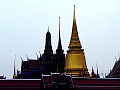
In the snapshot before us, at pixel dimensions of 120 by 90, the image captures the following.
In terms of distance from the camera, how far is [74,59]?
1640 inches

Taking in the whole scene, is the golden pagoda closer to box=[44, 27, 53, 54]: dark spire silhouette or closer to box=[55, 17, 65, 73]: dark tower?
box=[55, 17, 65, 73]: dark tower

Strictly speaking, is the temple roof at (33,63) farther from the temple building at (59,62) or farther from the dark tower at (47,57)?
the dark tower at (47,57)

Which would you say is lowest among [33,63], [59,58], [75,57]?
[75,57]

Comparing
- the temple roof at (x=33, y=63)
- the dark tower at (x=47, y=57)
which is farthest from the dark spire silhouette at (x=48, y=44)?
the temple roof at (x=33, y=63)

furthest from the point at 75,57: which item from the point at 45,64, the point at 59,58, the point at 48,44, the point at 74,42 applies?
the point at 48,44

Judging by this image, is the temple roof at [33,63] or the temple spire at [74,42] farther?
the temple roof at [33,63]

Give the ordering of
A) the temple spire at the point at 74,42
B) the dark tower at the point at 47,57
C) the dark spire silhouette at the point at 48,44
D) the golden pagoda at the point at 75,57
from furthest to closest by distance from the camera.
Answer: the dark spire silhouette at the point at 48,44, the dark tower at the point at 47,57, the temple spire at the point at 74,42, the golden pagoda at the point at 75,57

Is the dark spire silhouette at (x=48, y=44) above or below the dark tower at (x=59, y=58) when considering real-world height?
above

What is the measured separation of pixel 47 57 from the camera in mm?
48625

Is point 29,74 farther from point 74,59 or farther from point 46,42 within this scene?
point 74,59

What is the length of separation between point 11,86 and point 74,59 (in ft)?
35.6

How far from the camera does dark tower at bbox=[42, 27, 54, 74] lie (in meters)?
46.8

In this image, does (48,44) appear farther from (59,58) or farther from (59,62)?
(59,62)

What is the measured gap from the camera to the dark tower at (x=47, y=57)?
46750 mm
